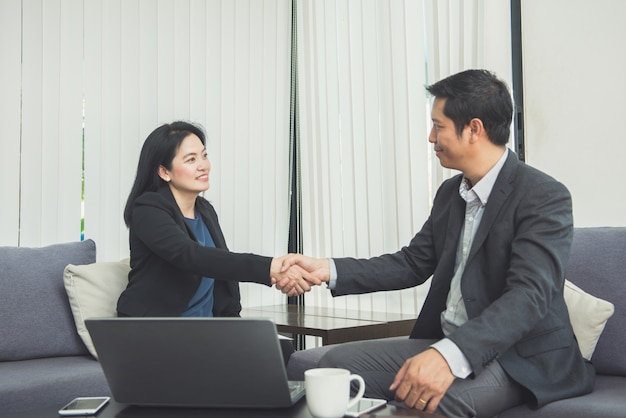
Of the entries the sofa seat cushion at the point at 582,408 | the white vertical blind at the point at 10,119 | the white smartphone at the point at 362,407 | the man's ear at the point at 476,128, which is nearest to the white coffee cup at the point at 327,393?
the white smartphone at the point at 362,407

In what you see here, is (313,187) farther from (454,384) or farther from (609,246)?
(454,384)

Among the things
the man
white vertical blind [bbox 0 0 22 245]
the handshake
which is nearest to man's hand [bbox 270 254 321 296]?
the handshake

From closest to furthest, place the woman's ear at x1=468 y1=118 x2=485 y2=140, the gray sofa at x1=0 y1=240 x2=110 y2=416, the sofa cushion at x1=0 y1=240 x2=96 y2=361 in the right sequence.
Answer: the woman's ear at x1=468 y1=118 x2=485 y2=140 → the gray sofa at x1=0 y1=240 x2=110 y2=416 → the sofa cushion at x1=0 y1=240 x2=96 y2=361

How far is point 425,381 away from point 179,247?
1134 mm

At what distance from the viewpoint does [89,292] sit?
2.63 m

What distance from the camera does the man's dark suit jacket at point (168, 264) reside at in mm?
2381

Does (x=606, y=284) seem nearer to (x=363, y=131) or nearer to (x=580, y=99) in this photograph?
(x=580, y=99)

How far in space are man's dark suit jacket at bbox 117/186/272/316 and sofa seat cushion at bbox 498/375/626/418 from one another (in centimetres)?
97

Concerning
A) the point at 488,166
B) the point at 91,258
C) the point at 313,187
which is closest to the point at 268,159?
the point at 313,187

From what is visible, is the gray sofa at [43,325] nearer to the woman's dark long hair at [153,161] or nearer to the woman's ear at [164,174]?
the woman's dark long hair at [153,161]

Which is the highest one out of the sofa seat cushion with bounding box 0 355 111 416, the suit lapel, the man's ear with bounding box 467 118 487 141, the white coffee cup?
the man's ear with bounding box 467 118 487 141

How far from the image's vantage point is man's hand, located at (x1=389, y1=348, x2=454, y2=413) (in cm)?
156

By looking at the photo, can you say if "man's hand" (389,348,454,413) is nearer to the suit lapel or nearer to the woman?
the suit lapel

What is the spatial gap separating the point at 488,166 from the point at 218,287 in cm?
118
